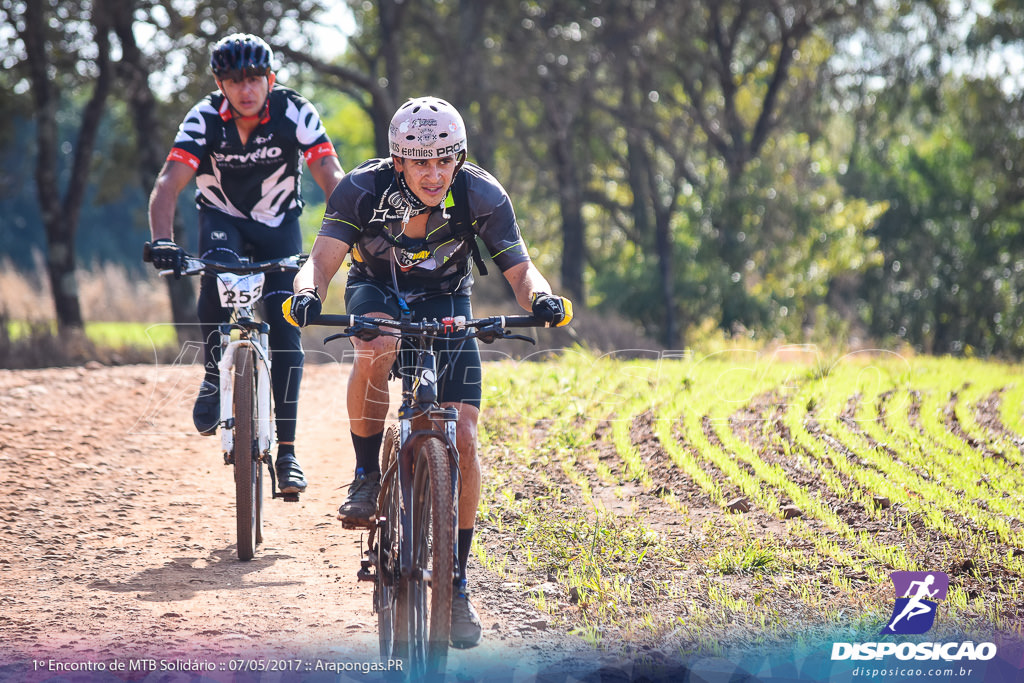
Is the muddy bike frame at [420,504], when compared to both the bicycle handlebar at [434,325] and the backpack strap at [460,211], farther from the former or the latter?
the backpack strap at [460,211]

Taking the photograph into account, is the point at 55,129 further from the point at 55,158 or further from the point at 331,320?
the point at 331,320

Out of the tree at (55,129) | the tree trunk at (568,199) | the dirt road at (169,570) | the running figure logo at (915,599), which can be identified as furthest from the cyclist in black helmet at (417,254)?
the tree trunk at (568,199)

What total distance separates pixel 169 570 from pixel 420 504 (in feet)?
7.80

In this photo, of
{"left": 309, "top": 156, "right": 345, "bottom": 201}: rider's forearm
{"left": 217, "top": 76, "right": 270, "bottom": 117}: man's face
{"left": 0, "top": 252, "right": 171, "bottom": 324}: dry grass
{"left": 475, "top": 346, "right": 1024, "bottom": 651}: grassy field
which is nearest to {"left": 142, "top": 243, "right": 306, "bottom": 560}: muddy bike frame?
{"left": 309, "top": 156, "right": 345, "bottom": 201}: rider's forearm

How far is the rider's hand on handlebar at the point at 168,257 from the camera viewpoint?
565 cm

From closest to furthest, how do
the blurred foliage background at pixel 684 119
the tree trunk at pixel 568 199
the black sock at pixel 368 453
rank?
the black sock at pixel 368 453
the blurred foliage background at pixel 684 119
the tree trunk at pixel 568 199

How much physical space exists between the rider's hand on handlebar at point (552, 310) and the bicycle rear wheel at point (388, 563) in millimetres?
809

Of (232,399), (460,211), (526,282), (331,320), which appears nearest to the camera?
(331,320)

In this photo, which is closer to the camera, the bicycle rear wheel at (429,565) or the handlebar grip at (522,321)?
the bicycle rear wheel at (429,565)

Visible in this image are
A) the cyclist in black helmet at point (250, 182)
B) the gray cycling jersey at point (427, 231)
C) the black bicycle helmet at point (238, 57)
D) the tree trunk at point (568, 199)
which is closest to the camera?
the gray cycling jersey at point (427, 231)

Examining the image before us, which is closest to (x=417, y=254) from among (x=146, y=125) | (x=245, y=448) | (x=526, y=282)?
(x=526, y=282)

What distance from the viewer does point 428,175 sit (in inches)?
174

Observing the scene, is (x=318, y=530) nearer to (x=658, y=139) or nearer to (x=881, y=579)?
(x=881, y=579)

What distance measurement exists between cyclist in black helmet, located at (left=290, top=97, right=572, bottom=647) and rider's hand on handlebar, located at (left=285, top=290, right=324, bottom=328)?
248 millimetres
